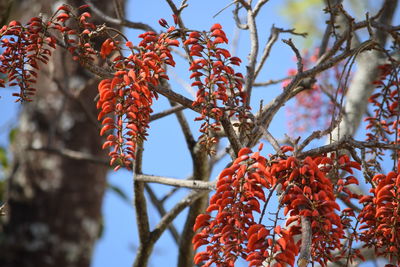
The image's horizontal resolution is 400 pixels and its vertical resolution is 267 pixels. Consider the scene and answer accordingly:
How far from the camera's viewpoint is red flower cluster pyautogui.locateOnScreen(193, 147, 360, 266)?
1.27 m

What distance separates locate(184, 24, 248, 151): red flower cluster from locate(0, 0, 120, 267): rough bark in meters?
2.52

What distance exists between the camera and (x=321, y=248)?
55.4 inches

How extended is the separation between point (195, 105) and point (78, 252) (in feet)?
9.57

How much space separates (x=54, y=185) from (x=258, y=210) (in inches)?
129

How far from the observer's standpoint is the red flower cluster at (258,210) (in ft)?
4.17

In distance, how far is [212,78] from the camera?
1.66 m

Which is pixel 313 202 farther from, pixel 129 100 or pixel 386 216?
pixel 129 100

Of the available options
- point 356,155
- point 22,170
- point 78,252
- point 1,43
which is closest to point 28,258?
point 78,252

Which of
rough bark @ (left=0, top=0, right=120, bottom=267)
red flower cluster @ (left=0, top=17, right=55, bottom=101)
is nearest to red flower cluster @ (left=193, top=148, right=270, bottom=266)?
red flower cluster @ (left=0, top=17, right=55, bottom=101)

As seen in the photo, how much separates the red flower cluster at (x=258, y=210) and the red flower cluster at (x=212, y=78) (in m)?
0.25

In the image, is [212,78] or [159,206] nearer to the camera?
[212,78]

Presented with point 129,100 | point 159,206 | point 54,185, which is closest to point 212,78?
point 129,100

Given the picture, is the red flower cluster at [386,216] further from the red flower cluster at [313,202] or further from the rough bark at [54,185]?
the rough bark at [54,185]

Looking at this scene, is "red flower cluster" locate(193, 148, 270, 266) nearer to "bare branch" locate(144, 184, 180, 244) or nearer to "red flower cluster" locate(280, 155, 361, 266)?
"red flower cluster" locate(280, 155, 361, 266)
